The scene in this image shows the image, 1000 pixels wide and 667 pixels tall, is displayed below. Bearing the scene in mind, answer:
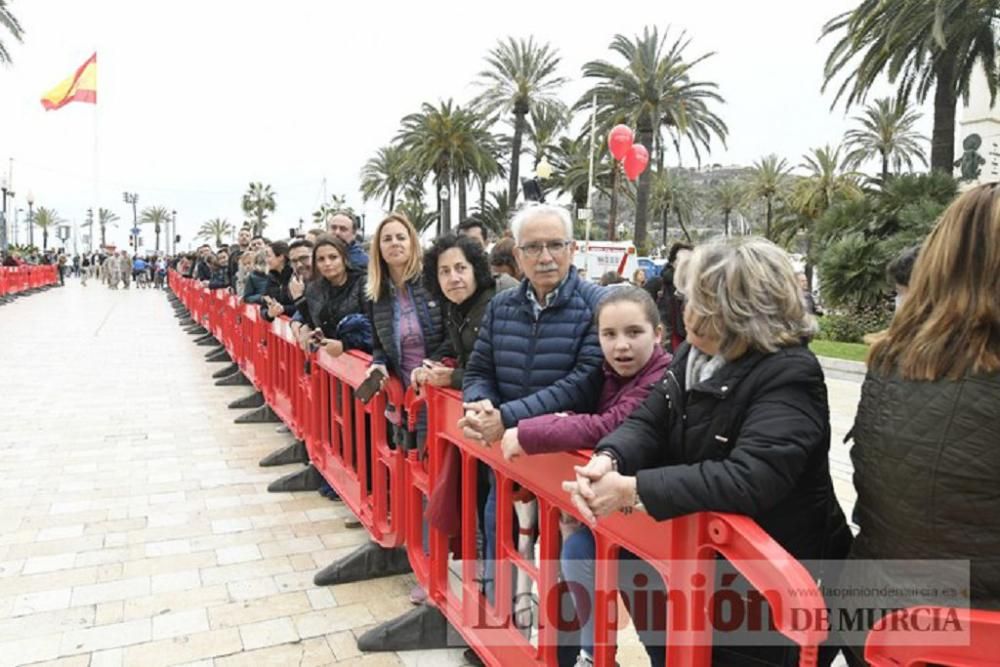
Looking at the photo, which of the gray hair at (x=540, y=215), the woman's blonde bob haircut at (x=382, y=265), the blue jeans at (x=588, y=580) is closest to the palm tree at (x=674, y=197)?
the woman's blonde bob haircut at (x=382, y=265)

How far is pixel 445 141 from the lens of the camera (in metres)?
34.1

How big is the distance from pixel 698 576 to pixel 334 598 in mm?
2465

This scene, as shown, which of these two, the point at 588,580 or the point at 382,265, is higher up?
the point at 382,265

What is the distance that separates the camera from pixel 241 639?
3117 millimetres

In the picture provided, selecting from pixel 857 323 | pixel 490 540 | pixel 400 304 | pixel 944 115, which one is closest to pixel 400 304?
pixel 400 304

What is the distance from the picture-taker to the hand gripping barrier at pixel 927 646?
123 centimetres

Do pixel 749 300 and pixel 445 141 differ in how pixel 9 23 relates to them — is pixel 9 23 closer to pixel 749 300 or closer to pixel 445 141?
pixel 445 141

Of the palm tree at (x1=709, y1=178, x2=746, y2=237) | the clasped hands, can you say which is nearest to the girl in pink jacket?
the clasped hands

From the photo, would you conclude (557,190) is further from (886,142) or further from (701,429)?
(701,429)

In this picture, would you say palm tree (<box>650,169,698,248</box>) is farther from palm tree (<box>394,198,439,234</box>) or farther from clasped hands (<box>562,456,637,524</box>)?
clasped hands (<box>562,456,637,524</box>)

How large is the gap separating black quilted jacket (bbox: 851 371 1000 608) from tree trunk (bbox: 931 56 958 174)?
16.7 meters

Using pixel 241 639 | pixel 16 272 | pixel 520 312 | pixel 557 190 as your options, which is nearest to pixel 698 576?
pixel 520 312

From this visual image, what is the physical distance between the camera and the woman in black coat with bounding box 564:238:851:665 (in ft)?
5.07

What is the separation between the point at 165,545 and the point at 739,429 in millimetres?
3707
